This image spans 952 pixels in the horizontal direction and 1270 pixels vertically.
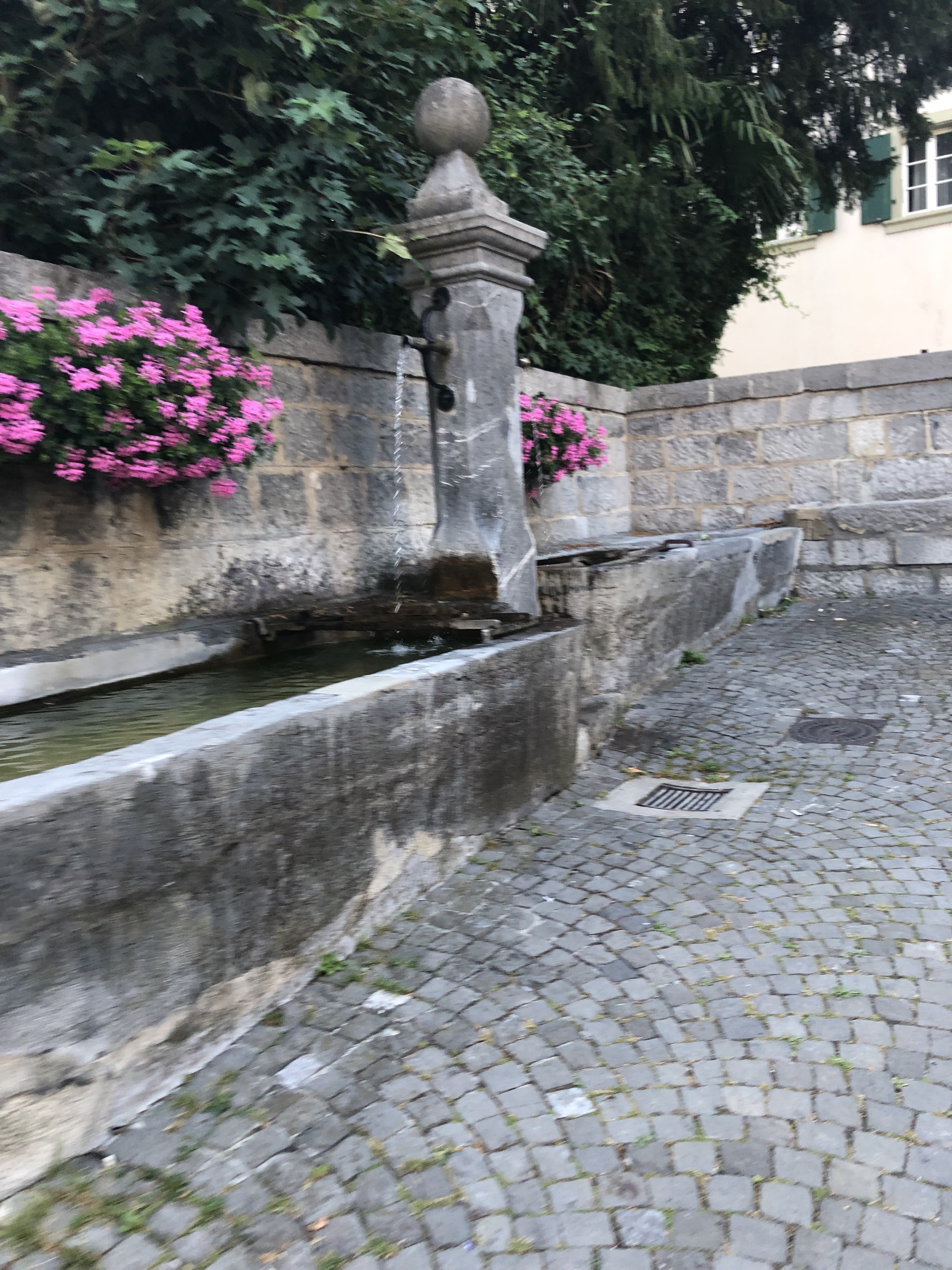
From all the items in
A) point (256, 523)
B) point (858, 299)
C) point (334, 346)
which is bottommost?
point (256, 523)

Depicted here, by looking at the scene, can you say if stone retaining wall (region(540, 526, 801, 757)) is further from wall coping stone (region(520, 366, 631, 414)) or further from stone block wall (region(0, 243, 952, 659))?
wall coping stone (region(520, 366, 631, 414))

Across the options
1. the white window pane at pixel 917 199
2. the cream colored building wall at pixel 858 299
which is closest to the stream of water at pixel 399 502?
the cream colored building wall at pixel 858 299

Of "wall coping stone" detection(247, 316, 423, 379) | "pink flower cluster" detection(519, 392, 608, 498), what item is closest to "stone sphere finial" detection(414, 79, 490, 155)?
"wall coping stone" detection(247, 316, 423, 379)

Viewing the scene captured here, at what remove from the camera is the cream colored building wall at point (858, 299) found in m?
14.5

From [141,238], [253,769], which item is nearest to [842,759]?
[253,769]

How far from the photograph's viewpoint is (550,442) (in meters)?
6.05

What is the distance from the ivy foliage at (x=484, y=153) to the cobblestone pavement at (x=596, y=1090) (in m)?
2.61

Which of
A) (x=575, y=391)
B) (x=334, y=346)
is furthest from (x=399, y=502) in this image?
(x=575, y=391)

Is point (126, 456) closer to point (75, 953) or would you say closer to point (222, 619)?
point (222, 619)

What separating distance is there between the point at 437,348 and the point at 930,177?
550 inches

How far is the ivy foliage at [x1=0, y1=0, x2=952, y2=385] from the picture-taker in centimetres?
354

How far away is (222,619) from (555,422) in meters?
2.98

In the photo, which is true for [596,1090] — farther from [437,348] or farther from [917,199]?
[917,199]

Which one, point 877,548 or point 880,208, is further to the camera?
point 880,208
